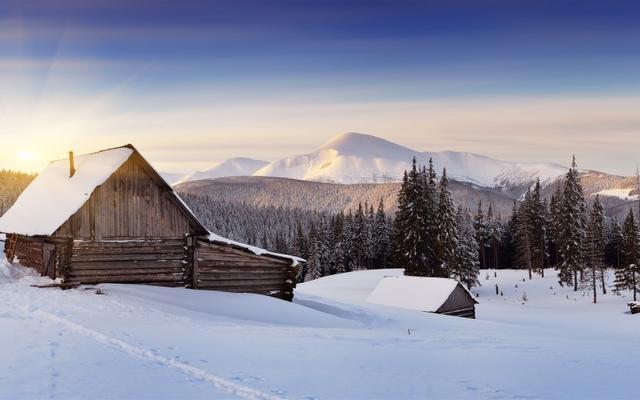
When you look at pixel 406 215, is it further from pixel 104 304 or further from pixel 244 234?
pixel 244 234

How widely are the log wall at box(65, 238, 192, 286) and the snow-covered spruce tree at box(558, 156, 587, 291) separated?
184ft

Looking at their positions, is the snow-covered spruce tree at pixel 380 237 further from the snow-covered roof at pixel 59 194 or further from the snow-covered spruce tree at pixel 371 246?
the snow-covered roof at pixel 59 194

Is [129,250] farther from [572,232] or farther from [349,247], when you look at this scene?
[349,247]

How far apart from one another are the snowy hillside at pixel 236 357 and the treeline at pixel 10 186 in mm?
125003

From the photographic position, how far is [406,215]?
59344 mm

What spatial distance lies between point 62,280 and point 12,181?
558ft

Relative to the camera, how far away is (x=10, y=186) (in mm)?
157250

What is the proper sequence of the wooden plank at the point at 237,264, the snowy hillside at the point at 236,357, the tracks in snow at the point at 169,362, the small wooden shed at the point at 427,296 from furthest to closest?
the small wooden shed at the point at 427,296 → the wooden plank at the point at 237,264 → the snowy hillside at the point at 236,357 → the tracks in snow at the point at 169,362

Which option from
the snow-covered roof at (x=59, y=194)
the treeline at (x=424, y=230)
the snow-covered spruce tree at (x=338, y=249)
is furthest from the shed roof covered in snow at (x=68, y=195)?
the snow-covered spruce tree at (x=338, y=249)

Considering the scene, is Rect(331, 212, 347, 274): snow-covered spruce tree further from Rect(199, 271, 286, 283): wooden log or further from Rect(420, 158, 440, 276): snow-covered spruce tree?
Rect(199, 271, 286, 283): wooden log

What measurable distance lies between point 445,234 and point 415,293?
56.9 feet

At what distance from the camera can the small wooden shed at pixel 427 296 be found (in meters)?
42.7

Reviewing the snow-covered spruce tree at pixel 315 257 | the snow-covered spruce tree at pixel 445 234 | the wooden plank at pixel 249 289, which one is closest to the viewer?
the wooden plank at pixel 249 289

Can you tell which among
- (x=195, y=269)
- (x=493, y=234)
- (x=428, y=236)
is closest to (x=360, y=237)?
(x=493, y=234)
